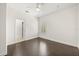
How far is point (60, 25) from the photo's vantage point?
1867 mm

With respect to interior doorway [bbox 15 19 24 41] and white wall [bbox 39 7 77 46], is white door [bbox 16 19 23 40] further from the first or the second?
white wall [bbox 39 7 77 46]

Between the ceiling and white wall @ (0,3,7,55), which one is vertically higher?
the ceiling

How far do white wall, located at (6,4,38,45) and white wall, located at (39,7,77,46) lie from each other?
0.62 ft

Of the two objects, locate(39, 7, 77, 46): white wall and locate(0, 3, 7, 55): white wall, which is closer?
locate(0, 3, 7, 55): white wall

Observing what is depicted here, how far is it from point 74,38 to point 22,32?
1258mm

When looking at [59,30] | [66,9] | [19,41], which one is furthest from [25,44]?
[66,9]

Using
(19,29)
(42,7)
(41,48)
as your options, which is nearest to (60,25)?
(42,7)

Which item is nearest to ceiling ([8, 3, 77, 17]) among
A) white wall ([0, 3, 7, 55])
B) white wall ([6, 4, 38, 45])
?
white wall ([6, 4, 38, 45])

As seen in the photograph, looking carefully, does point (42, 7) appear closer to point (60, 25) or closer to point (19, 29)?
point (60, 25)

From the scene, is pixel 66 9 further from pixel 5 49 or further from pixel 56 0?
pixel 5 49

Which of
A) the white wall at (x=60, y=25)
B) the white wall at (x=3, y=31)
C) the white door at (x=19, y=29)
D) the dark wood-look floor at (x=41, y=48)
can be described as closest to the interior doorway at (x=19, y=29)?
the white door at (x=19, y=29)

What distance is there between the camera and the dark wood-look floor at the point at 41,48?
70.7 inches

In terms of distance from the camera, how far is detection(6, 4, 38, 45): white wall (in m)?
1.71

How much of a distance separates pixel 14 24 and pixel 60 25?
1.07 metres
